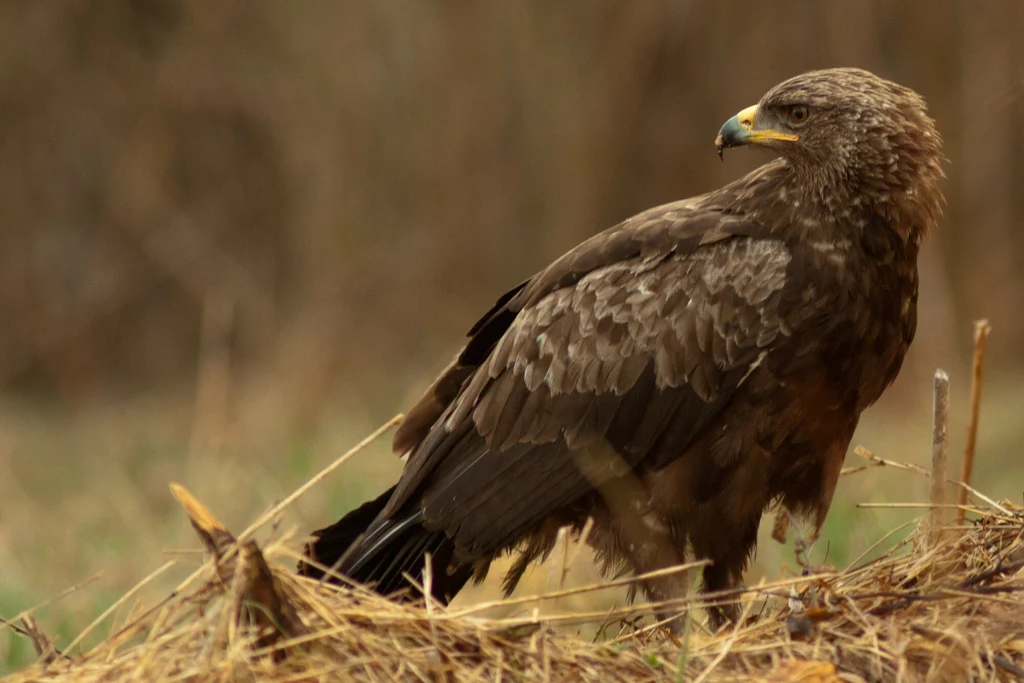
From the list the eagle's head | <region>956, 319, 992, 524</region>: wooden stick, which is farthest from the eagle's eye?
<region>956, 319, 992, 524</region>: wooden stick

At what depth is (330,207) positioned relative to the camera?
1098 cm

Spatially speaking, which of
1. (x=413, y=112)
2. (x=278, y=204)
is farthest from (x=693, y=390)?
(x=278, y=204)

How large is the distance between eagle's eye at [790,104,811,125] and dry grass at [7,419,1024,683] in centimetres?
145

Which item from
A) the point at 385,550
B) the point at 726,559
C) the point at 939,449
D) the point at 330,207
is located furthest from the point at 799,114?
the point at 330,207

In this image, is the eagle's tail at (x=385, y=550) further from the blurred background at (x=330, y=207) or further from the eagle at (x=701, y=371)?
the blurred background at (x=330, y=207)

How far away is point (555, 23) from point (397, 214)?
203 centimetres

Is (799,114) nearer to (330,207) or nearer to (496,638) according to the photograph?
(496,638)

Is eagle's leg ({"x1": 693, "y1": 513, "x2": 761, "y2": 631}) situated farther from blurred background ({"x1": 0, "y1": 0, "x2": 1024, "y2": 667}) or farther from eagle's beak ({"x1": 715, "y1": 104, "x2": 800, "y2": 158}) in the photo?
blurred background ({"x1": 0, "y1": 0, "x2": 1024, "y2": 667})

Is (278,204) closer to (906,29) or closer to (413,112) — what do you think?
(413,112)

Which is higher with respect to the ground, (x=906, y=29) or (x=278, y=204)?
(x=278, y=204)

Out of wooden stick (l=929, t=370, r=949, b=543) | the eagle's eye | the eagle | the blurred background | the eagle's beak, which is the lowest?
wooden stick (l=929, t=370, r=949, b=543)

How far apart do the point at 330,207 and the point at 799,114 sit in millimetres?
7074

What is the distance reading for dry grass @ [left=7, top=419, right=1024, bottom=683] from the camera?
300 centimetres

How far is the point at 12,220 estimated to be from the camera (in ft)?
41.6
